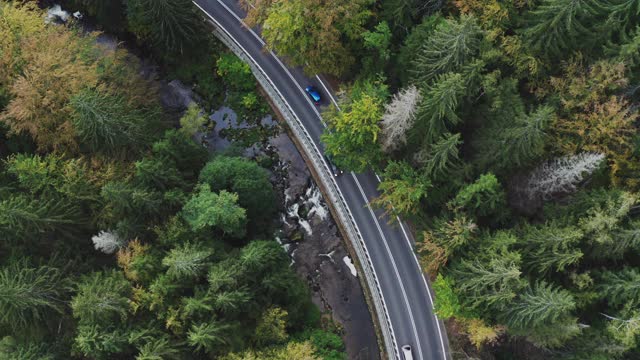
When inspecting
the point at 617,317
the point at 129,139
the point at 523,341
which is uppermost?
the point at 129,139

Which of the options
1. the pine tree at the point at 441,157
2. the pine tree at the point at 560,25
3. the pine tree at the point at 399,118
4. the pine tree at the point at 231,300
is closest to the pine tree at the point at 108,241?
the pine tree at the point at 231,300

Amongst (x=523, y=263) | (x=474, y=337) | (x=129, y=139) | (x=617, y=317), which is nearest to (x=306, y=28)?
(x=129, y=139)

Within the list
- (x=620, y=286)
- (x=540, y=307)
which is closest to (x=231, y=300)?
(x=540, y=307)

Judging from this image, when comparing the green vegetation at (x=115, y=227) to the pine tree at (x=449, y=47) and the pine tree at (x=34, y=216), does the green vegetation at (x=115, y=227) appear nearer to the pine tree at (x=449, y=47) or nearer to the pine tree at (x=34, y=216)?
the pine tree at (x=34, y=216)

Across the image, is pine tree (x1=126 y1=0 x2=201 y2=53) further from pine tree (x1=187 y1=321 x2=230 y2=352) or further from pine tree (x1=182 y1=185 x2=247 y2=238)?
pine tree (x1=187 y1=321 x2=230 y2=352)

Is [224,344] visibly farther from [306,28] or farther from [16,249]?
[306,28]
